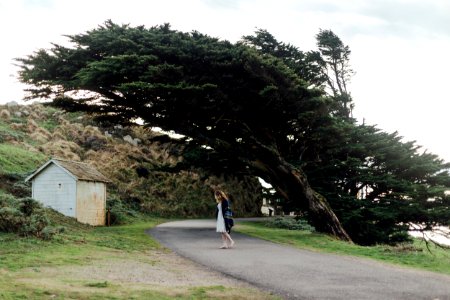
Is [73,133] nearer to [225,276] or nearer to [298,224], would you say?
[298,224]

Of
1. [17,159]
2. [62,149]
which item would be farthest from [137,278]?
[62,149]

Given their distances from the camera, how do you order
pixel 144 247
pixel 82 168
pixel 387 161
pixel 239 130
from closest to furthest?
pixel 144 247 → pixel 239 130 → pixel 387 161 → pixel 82 168

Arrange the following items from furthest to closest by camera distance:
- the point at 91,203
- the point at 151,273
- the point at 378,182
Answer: the point at 91,203
the point at 378,182
the point at 151,273

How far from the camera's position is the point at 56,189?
25312 millimetres

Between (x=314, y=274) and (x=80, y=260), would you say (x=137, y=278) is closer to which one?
(x=80, y=260)

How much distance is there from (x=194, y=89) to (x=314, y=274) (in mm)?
9185

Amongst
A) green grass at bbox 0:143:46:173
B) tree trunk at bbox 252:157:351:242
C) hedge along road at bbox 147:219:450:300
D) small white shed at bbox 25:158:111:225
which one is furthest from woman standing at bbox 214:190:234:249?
green grass at bbox 0:143:46:173

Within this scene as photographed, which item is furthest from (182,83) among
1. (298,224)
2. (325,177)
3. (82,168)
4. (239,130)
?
(298,224)

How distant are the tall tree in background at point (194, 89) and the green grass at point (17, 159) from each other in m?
11.7

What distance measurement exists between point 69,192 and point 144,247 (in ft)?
38.9

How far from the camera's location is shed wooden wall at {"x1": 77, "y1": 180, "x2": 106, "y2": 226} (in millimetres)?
25078

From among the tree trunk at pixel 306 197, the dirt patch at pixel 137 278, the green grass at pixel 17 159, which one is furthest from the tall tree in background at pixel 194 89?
the green grass at pixel 17 159

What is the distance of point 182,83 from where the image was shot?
55.9 ft

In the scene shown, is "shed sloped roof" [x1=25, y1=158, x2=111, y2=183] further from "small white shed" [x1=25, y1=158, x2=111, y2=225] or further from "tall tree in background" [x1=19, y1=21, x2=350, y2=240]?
"tall tree in background" [x1=19, y1=21, x2=350, y2=240]
